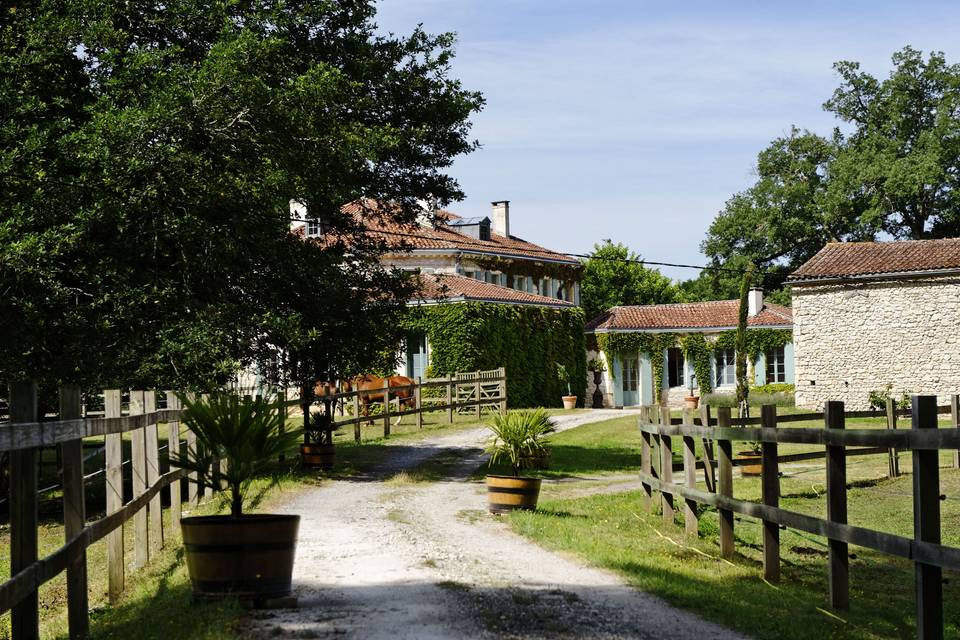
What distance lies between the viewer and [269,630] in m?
6.15

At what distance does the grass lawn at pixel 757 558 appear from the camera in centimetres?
705

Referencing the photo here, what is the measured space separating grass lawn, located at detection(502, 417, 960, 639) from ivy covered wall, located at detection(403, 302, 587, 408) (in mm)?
20209

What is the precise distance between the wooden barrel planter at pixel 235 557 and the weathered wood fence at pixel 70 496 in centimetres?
70

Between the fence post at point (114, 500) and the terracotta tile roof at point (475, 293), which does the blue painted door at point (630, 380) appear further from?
the fence post at point (114, 500)

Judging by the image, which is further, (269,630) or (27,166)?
(27,166)

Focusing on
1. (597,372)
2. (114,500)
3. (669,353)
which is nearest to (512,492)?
(114,500)

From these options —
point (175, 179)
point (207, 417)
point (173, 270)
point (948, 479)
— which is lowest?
point (948, 479)

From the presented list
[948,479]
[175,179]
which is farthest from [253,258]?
[948,479]

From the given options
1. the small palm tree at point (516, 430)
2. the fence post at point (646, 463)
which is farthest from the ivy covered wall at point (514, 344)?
the fence post at point (646, 463)

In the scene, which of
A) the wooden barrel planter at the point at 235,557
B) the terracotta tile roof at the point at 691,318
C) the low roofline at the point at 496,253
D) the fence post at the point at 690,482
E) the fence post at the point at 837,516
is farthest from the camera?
the terracotta tile roof at the point at 691,318

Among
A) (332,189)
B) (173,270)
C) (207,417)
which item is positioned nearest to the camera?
(207,417)

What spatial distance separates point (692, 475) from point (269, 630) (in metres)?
5.69

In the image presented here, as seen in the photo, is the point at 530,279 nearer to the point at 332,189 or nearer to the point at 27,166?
the point at 332,189

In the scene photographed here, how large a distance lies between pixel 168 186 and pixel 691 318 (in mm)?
35995
